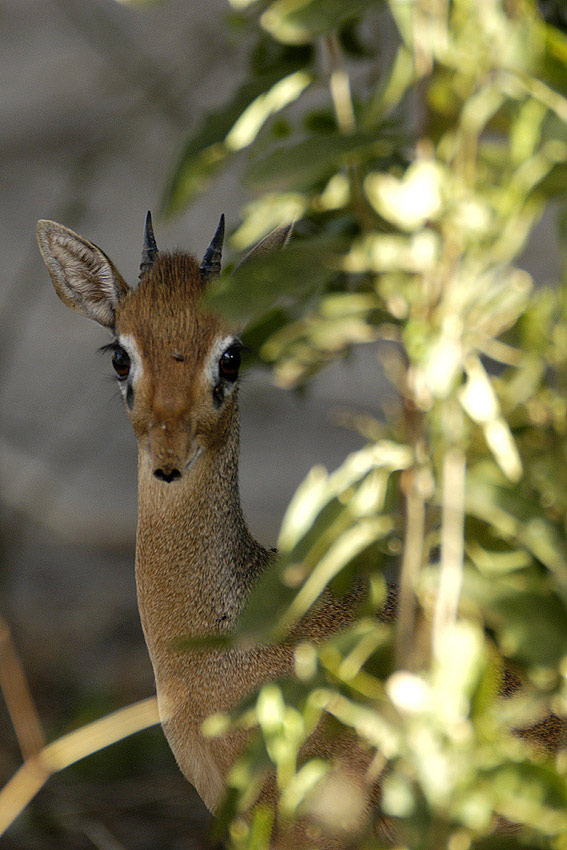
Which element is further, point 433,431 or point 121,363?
point 121,363

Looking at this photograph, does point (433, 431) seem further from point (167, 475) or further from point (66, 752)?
point (167, 475)

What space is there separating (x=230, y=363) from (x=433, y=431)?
1012 millimetres

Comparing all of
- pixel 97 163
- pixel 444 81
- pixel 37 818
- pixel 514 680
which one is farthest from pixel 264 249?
pixel 97 163

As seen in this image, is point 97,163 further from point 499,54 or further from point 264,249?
point 499,54

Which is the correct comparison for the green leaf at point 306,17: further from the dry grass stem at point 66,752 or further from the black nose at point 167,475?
the black nose at point 167,475

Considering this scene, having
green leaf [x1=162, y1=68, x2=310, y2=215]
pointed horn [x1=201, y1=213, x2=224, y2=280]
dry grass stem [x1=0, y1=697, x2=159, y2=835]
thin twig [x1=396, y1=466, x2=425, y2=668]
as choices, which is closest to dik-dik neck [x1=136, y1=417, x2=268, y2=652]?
pointed horn [x1=201, y1=213, x2=224, y2=280]

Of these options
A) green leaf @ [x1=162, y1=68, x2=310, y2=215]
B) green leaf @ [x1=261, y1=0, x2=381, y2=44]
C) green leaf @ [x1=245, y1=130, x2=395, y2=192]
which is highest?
green leaf @ [x1=261, y1=0, x2=381, y2=44]

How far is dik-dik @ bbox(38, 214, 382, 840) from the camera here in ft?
5.10

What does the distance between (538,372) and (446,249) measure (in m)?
0.20

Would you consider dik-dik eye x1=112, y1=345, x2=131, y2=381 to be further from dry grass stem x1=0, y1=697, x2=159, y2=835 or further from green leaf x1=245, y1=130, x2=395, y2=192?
green leaf x1=245, y1=130, x2=395, y2=192

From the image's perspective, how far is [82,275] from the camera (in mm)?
1815

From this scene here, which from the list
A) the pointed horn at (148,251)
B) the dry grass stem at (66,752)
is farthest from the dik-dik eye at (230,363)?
the dry grass stem at (66,752)

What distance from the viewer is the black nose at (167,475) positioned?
1518mm

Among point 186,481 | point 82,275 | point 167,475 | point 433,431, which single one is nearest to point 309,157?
point 433,431
